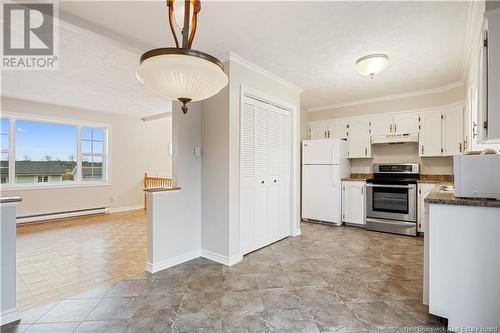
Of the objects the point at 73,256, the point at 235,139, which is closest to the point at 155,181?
the point at 73,256

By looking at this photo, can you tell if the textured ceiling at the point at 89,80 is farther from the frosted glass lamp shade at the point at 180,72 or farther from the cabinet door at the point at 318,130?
the cabinet door at the point at 318,130

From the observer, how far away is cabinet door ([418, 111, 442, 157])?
169 inches

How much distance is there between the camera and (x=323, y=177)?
4.99 meters

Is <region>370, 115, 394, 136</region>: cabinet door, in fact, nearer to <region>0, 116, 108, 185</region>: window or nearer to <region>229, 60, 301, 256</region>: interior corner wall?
<region>229, 60, 301, 256</region>: interior corner wall

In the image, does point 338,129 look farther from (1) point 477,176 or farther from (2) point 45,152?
(2) point 45,152

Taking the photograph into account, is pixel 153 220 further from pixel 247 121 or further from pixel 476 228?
pixel 476 228

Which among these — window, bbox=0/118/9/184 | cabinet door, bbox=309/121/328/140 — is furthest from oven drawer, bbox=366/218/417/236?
window, bbox=0/118/9/184

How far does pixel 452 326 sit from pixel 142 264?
3.06 metres

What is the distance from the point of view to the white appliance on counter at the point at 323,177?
487 centimetres

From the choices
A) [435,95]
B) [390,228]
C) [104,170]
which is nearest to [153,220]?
[390,228]

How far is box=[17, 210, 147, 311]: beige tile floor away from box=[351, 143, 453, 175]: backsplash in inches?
175

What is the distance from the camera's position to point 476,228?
5.66 ft

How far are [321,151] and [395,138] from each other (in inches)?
52.5

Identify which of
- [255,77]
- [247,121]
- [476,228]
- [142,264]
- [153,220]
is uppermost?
[255,77]
